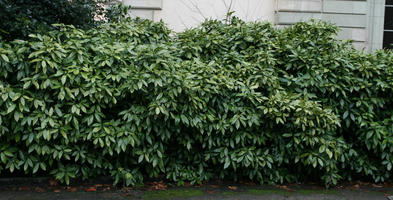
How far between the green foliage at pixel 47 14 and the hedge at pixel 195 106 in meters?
0.38

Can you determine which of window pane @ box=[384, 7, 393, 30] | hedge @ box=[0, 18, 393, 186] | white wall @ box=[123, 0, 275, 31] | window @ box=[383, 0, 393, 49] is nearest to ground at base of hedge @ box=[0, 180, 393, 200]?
hedge @ box=[0, 18, 393, 186]

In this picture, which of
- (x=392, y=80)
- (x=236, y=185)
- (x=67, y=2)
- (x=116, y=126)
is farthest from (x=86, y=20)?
(x=392, y=80)

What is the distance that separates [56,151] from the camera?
503 centimetres

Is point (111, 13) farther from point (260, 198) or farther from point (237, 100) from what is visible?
point (260, 198)

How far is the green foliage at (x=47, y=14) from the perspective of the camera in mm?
5801

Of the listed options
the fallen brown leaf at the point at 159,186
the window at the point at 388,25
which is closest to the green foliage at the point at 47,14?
the fallen brown leaf at the point at 159,186

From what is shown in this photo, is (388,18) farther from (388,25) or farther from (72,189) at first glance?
(72,189)

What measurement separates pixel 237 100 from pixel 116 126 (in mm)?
1843

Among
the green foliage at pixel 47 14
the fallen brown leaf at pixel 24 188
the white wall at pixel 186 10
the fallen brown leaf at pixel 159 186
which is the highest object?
the white wall at pixel 186 10

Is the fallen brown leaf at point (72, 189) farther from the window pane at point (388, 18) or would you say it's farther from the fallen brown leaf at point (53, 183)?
the window pane at point (388, 18)

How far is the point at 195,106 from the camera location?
5.24m

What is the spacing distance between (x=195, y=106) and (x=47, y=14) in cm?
338

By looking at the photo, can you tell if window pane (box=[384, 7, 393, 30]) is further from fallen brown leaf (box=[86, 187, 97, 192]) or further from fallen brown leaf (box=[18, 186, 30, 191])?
fallen brown leaf (box=[18, 186, 30, 191])

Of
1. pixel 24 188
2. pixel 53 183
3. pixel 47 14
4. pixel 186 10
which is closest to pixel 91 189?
pixel 53 183
